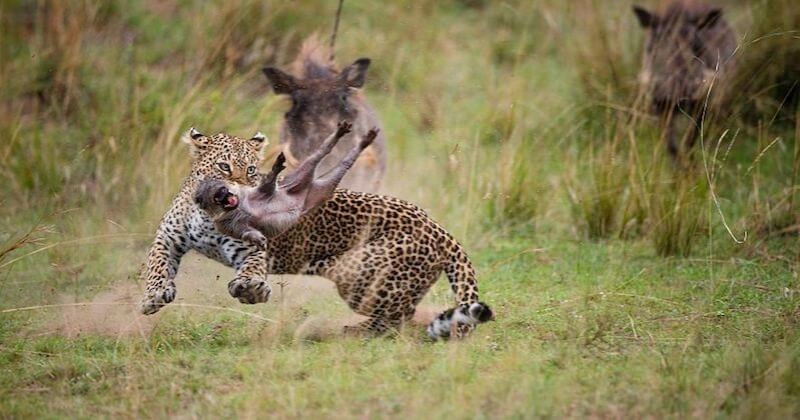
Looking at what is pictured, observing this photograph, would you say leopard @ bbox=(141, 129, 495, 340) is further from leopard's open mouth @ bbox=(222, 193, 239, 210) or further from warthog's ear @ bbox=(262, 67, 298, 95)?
warthog's ear @ bbox=(262, 67, 298, 95)

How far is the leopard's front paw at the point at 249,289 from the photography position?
244 inches

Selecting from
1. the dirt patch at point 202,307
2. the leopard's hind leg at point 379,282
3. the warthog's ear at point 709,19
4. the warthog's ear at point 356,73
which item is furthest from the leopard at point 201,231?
the warthog's ear at point 709,19

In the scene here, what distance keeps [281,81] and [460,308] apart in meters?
3.45

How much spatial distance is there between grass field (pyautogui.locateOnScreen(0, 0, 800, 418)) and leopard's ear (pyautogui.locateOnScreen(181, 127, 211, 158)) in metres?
0.88

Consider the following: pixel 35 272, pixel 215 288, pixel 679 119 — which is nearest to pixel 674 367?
pixel 215 288

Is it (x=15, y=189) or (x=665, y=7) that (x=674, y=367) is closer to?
(x=15, y=189)

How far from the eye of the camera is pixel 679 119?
418 inches

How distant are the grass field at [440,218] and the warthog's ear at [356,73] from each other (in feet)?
2.20

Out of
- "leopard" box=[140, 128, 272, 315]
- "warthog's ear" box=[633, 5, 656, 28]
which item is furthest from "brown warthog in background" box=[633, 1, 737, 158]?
"leopard" box=[140, 128, 272, 315]

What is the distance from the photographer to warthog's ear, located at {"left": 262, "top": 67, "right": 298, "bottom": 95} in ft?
30.4

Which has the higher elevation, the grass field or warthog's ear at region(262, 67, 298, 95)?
warthog's ear at region(262, 67, 298, 95)

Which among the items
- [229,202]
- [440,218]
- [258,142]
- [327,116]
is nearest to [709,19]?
[440,218]

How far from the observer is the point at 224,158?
268 inches

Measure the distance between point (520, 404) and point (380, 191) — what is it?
4427mm
